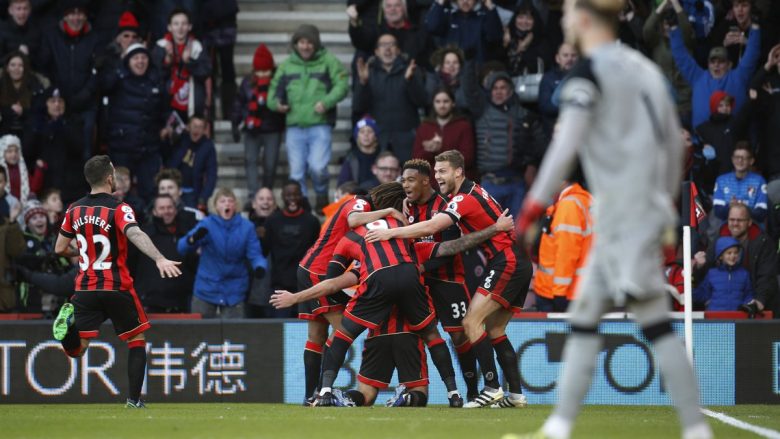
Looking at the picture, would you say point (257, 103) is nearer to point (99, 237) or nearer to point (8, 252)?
point (8, 252)

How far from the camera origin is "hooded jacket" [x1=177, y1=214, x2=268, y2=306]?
583 inches

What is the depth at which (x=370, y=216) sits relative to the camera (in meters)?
11.5

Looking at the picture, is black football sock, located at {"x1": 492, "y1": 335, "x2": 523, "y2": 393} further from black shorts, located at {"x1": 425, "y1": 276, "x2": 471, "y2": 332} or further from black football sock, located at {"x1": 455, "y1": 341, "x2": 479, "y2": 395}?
black shorts, located at {"x1": 425, "y1": 276, "x2": 471, "y2": 332}

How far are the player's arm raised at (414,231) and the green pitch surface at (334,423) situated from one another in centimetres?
147

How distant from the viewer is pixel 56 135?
54.7ft

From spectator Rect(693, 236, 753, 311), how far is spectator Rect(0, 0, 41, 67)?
918cm

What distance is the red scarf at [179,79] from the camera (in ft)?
56.2

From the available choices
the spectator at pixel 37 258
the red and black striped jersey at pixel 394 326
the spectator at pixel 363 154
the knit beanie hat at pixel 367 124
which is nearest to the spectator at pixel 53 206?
the spectator at pixel 37 258

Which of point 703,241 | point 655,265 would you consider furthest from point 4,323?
point 655,265

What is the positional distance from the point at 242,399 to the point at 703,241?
555 centimetres

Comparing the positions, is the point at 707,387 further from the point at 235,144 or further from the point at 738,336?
the point at 235,144

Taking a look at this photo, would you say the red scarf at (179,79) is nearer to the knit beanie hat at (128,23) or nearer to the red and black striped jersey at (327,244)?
the knit beanie hat at (128,23)

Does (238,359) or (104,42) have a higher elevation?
(104,42)

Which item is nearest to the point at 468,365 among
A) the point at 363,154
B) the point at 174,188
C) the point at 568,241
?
the point at 568,241
